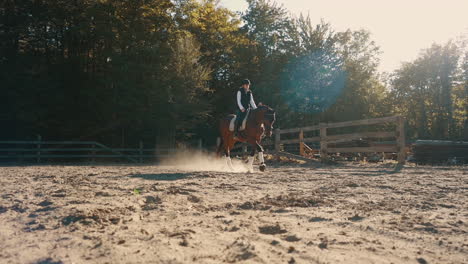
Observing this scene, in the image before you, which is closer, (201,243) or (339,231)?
(201,243)

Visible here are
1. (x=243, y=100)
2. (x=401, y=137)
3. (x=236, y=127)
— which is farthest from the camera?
(x=236, y=127)

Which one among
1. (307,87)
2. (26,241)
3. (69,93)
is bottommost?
(26,241)

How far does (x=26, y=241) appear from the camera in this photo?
283cm

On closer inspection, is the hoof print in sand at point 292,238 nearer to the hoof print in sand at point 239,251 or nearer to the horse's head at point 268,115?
the hoof print in sand at point 239,251

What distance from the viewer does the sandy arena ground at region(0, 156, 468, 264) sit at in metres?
2.50

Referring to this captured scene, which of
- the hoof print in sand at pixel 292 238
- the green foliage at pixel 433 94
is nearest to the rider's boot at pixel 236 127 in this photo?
the hoof print in sand at pixel 292 238

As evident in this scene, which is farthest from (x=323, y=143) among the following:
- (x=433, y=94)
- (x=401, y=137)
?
(x=433, y=94)

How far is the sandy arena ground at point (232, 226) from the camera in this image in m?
2.50

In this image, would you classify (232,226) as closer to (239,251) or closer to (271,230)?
(271,230)

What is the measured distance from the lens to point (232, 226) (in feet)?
10.7

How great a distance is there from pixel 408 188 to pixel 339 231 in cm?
320

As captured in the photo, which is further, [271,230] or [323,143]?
[323,143]

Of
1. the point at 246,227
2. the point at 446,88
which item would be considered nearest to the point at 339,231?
the point at 246,227

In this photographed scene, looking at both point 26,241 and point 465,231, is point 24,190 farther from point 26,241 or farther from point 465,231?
point 465,231
